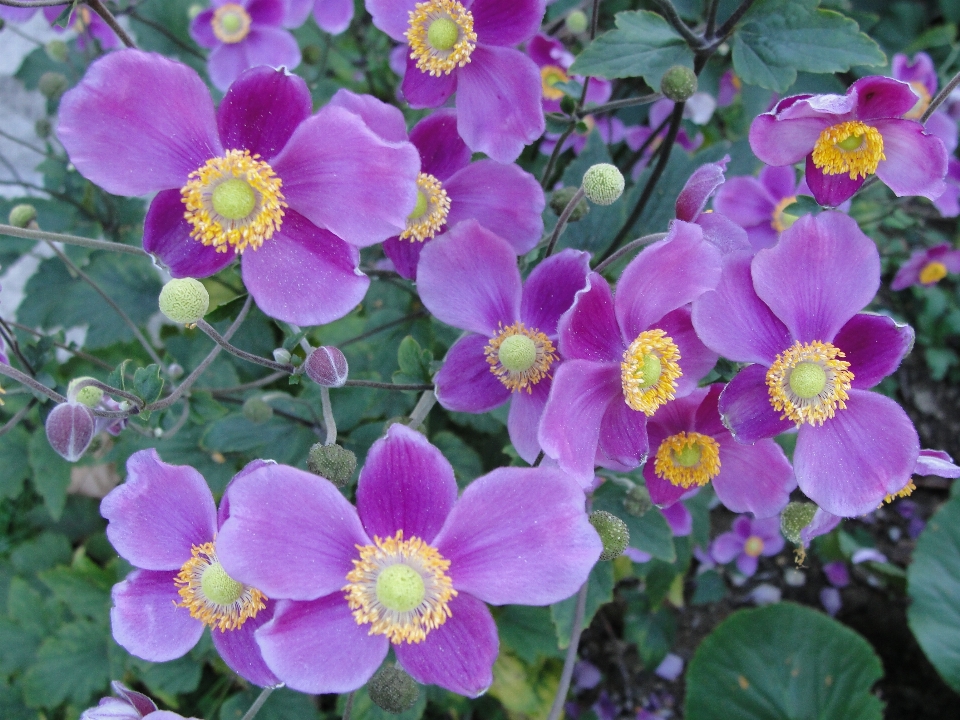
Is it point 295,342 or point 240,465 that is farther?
point 240,465

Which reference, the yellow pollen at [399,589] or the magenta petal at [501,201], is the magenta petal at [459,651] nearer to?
the yellow pollen at [399,589]

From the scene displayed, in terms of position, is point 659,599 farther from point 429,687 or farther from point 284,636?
point 284,636

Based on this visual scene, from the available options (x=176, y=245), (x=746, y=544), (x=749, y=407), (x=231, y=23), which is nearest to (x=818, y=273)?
(x=749, y=407)

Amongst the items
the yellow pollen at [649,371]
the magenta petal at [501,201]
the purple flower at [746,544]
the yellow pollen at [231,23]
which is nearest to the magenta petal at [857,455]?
the yellow pollen at [649,371]

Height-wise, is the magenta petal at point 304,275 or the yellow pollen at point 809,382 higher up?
the magenta petal at point 304,275

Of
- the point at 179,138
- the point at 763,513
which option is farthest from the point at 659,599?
the point at 179,138

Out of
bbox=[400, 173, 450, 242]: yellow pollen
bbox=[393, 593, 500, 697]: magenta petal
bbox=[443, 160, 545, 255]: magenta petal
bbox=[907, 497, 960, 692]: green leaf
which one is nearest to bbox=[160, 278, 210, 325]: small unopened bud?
bbox=[400, 173, 450, 242]: yellow pollen

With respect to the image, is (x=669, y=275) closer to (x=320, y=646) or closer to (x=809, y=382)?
(x=809, y=382)
